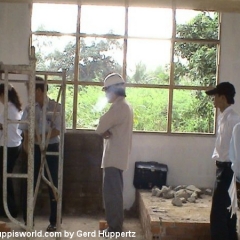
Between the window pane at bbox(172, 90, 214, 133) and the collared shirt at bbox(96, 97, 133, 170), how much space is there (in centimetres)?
139

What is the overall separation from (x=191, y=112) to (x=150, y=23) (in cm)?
118

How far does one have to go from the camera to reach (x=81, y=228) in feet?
15.0

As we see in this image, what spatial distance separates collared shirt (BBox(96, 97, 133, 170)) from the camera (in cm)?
405

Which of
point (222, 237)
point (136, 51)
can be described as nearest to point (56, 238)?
point (222, 237)

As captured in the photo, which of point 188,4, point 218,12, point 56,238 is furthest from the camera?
point 218,12

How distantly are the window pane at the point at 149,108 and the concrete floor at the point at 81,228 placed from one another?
1119 millimetres

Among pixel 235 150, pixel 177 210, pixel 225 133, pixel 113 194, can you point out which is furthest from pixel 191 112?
pixel 235 150

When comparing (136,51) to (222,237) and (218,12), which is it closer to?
(218,12)

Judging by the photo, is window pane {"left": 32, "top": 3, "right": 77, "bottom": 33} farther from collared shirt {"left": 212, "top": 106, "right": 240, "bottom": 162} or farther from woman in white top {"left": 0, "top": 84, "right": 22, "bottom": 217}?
collared shirt {"left": 212, "top": 106, "right": 240, "bottom": 162}

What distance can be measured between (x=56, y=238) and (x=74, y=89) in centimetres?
193

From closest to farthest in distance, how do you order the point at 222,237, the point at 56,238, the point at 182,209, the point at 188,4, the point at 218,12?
1. the point at 222,237
2. the point at 56,238
3. the point at 182,209
4. the point at 188,4
5. the point at 218,12

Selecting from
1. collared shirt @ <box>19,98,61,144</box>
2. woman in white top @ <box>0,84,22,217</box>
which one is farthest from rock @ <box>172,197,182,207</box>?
woman in white top @ <box>0,84,22,217</box>

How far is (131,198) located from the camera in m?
5.33

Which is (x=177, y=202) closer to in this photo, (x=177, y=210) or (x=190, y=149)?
(x=177, y=210)
